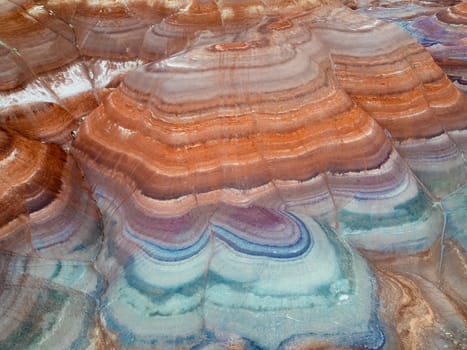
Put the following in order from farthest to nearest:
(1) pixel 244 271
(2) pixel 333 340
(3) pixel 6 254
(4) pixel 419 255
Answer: (4) pixel 419 255, (3) pixel 6 254, (1) pixel 244 271, (2) pixel 333 340

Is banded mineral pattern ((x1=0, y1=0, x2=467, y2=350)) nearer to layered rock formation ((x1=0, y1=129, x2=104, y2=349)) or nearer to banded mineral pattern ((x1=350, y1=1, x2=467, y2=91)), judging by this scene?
layered rock formation ((x1=0, y1=129, x2=104, y2=349))

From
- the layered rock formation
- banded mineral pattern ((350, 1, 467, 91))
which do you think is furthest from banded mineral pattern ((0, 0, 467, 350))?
banded mineral pattern ((350, 1, 467, 91))

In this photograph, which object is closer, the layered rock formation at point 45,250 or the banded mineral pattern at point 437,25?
the layered rock formation at point 45,250

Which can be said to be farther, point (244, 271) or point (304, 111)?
point (304, 111)

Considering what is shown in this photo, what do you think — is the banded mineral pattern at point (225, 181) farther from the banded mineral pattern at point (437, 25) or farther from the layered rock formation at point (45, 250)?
the banded mineral pattern at point (437, 25)

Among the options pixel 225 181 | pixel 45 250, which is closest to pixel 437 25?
pixel 225 181

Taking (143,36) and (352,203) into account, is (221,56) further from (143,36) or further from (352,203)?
(352,203)

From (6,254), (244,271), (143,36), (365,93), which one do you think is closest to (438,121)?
(365,93)

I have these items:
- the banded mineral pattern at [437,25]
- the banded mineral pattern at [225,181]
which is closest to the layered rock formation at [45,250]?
the banded mineral pattern at [225,181]

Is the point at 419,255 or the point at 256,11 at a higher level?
the point at 256,11
